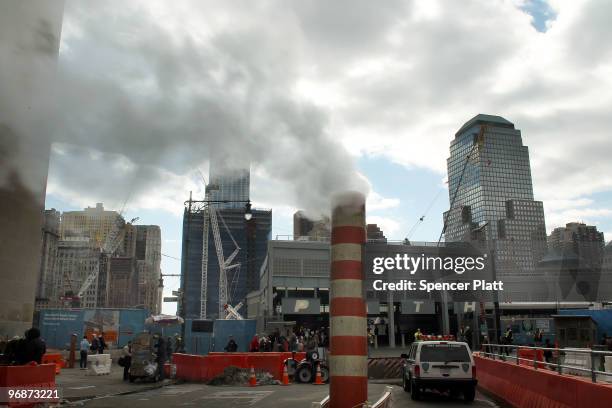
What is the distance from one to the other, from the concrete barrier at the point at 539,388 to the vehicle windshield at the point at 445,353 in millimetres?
1376

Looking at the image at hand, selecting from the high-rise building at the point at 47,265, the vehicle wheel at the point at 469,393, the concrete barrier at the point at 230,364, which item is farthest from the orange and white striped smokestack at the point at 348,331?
the high-rise building at the point at 47,265

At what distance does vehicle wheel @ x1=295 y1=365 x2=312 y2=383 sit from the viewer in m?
21.1

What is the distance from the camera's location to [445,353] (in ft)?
49.4

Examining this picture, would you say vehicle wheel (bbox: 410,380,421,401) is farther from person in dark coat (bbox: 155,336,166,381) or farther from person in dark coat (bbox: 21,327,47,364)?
person in dark coat (bbox: 155,336,166,381)

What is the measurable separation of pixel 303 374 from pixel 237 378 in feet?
8.24

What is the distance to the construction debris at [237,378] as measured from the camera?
20625mm

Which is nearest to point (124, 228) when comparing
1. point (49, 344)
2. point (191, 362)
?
point (49, 344)

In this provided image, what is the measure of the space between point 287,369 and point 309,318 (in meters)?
36.3

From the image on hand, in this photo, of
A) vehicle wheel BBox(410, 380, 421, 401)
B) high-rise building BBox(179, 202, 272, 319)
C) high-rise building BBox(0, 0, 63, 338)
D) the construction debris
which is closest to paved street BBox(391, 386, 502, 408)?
vehicle wheel BBox(410, 380, 421, 401)

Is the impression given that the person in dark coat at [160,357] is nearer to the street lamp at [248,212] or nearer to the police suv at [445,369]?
the street lamp at [248,212]

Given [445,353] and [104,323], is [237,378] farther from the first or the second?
[104,323]

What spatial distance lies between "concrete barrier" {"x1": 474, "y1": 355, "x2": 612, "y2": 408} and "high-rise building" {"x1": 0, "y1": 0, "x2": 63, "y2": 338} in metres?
11.6

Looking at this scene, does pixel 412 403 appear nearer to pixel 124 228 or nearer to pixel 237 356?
pixel 237 356

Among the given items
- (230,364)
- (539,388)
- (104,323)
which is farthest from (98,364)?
(539,388)
